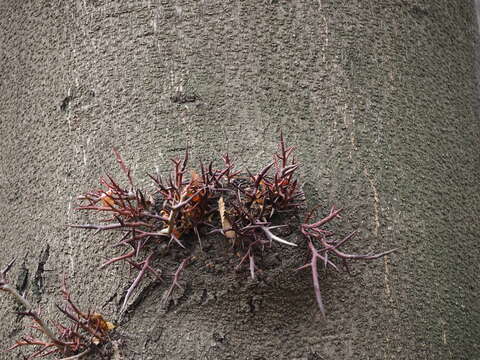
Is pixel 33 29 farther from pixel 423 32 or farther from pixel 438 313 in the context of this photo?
pixel 438 313

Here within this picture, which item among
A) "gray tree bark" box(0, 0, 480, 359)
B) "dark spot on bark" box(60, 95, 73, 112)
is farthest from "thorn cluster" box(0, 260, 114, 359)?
"dark spot on bark" box(60, 95, 73, 112)

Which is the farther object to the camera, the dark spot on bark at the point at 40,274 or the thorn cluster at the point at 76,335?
the dark spot on bark at the point at 40,274

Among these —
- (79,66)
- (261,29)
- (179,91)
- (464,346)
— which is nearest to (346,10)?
(261,29)

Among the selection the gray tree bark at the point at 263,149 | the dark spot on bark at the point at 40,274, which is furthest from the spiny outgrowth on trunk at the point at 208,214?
the dark spot on bark at the point at 40,274

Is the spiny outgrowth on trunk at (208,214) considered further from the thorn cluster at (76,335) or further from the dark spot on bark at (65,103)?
the dark spot on bark at (65,103)

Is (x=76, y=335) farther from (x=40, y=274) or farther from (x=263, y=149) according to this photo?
(x=263, y=149)

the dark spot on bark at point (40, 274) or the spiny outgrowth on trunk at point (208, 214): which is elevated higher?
the spiny outgrowth on trunk at point (208, 214)

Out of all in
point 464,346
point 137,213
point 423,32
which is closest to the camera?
point 137,213
